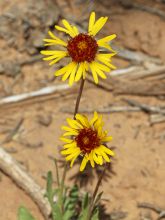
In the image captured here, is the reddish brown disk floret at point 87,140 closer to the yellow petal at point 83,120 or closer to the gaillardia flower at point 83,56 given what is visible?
the yellow petal at point 83,120

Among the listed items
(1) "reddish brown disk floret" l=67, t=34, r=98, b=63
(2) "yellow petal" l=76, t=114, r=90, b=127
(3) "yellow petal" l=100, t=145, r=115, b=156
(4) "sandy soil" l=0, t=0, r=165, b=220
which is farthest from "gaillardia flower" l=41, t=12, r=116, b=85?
(4) "sandy soil" l=0, t=0, r=165, b=220

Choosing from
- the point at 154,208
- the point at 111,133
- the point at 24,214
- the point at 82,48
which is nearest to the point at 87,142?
the point at 82,48

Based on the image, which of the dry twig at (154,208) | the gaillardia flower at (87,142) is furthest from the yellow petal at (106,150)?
the dry twig at (154,208)

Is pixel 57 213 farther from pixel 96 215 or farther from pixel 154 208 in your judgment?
pixel 154 208

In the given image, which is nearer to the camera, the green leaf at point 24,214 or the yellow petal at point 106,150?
the yellow petal at point 106,150

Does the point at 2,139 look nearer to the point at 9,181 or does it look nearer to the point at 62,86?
the point at 9,181

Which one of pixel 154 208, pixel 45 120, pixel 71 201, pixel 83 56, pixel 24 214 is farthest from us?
pixel 45 120
